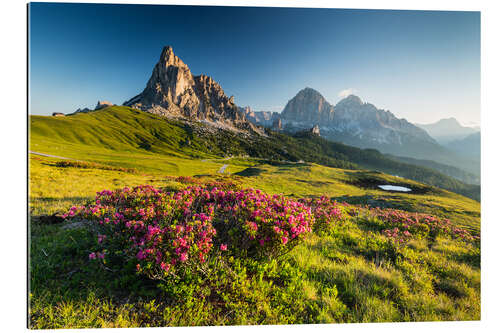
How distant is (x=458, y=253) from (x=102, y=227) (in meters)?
8.62

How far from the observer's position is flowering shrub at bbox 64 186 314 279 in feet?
8.45

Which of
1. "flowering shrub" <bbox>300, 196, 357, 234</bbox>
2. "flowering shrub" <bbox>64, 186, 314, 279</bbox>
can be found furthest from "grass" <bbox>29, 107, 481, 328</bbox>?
"flowering shrub" <bbox>300, 196, 357, 234</bbox>

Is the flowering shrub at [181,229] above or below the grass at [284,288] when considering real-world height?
above

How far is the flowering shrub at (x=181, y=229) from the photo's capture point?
257cm

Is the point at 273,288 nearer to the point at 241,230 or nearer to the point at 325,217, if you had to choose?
the point at 241,230

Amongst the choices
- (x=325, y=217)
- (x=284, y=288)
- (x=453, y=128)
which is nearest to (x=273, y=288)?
(x=284, y=288)

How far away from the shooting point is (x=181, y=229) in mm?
2684

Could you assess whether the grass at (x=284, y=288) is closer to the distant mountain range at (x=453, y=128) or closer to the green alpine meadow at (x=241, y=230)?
the green alpine meadow at (x=241, y=230)

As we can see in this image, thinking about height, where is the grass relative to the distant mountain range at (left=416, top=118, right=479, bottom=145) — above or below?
below

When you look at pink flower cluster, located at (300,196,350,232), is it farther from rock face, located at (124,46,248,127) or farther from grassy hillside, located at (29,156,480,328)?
rock face, located at (124,46,248,127)

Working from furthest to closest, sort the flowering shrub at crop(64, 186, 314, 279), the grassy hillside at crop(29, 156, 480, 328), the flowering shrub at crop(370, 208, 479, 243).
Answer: the flowering shrub at crop(370, 208, 479, 243) < the grassy hillside at crop(29, 156, 480, 328) < the flowering shrub at crop(64, 186, 314, 279)

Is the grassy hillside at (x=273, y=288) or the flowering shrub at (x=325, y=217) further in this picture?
the flowering shrub at (x=325, y=217)

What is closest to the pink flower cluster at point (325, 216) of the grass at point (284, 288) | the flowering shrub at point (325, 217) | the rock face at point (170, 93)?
the flowering shrub at point (325, 217)

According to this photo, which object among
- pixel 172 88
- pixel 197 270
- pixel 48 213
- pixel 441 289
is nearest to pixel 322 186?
pixel 441 289
